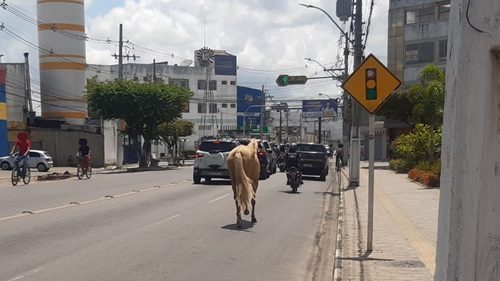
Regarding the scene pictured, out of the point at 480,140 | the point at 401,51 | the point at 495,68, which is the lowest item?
the point at 480,140

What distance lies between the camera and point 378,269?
816 cm

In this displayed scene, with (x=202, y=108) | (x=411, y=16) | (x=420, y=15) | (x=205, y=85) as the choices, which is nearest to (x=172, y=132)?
(x=411, y=16)

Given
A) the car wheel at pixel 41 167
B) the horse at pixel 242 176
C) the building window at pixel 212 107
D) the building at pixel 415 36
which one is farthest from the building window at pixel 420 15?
the horse at pixel 242 176

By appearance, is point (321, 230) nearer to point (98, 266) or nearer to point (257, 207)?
point (257, 207)

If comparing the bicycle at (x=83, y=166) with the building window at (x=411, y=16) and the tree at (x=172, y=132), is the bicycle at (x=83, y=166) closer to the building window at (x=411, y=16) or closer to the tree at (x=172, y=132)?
the tree at (x=172, y=132)

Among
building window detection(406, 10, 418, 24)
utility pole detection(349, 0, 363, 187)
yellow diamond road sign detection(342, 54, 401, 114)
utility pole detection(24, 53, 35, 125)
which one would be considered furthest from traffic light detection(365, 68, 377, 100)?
building window detection(406, 10, 418, 24)

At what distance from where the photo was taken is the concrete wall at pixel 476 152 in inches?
149

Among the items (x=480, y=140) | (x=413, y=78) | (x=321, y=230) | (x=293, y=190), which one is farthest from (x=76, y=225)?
(x=413, y=78)

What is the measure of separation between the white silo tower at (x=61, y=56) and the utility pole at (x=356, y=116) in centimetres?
3770

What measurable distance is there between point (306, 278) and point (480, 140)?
15.3 feet

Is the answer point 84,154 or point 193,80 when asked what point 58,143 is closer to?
point 84,154

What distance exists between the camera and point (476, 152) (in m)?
3.81

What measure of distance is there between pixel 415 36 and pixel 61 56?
35.4 m

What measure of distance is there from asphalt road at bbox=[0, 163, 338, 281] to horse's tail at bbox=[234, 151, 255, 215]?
21.9 inches
